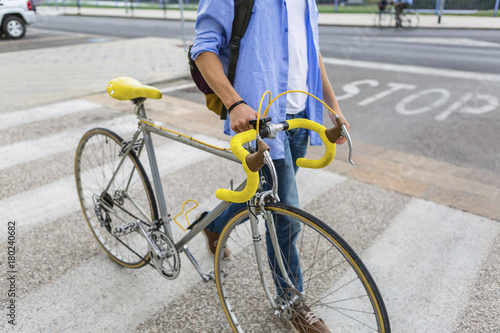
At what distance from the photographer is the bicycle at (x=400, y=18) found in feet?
56.3

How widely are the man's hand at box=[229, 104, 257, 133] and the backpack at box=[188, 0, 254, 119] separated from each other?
0.87 ft

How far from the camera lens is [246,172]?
1.60m

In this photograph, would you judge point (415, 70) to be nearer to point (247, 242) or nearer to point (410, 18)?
point (247, 242)

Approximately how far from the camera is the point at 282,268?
205 centimetres

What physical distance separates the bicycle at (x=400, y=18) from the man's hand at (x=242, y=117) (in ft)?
56.9

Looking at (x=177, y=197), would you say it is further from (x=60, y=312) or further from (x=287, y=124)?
(x=287, y=124)

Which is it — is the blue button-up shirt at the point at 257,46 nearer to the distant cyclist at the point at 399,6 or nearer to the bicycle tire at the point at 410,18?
the distant cyclist at the point at 399,6

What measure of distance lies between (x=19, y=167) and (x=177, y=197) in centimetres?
186

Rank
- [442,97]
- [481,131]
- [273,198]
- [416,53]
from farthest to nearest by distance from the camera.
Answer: [416,53]
[442,97]
[481,131]
[273,198]

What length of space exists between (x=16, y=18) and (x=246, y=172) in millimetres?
16297

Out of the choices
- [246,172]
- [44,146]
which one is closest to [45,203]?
[44,146]

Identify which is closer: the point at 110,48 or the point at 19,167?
the point at 19,167

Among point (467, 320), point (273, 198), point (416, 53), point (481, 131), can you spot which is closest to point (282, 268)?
point (273, 198)

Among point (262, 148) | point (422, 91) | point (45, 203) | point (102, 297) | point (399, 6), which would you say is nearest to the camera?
point (262, 148)
